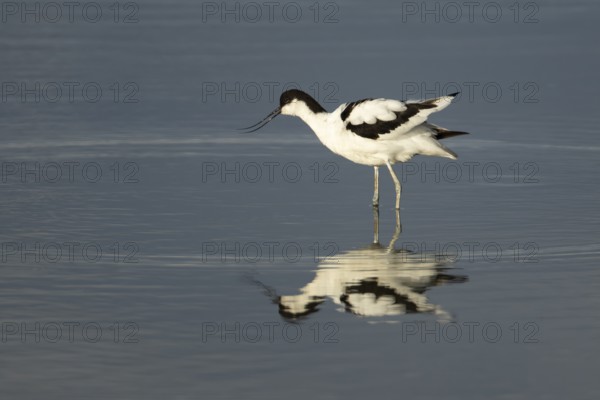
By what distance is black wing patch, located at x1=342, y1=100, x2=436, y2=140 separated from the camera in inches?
578

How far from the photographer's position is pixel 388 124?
48.4 feet

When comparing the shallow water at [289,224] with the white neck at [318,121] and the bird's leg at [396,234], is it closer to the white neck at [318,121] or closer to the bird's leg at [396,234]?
the bird's leg at [396,234]

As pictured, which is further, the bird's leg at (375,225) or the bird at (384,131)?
the bird at (384,131)

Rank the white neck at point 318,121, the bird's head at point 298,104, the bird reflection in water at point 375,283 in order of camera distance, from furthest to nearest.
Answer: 1. the bird's head at point 298,104
2. the white neck at point 318,121
3. the bird reflection in water at point 375,283

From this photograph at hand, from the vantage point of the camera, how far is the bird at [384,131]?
1471cm

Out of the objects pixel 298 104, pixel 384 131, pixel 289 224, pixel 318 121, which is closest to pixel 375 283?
pixel 289 224

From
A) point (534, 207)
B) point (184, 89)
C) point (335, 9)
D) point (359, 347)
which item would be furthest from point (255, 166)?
point (335, 9)

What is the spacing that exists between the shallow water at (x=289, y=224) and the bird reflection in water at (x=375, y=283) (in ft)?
0.10

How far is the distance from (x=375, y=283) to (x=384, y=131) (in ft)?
11.9

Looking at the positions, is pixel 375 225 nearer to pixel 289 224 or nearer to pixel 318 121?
pixel 289 224

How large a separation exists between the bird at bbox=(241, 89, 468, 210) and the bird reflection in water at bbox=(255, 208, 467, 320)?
83.0 inches

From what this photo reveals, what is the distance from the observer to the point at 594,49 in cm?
2400

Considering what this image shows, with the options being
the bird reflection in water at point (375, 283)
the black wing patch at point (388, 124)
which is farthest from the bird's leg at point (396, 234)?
the black wing patch at point (388, 124)

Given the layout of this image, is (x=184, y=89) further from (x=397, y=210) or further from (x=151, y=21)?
(x=397, y=210)
